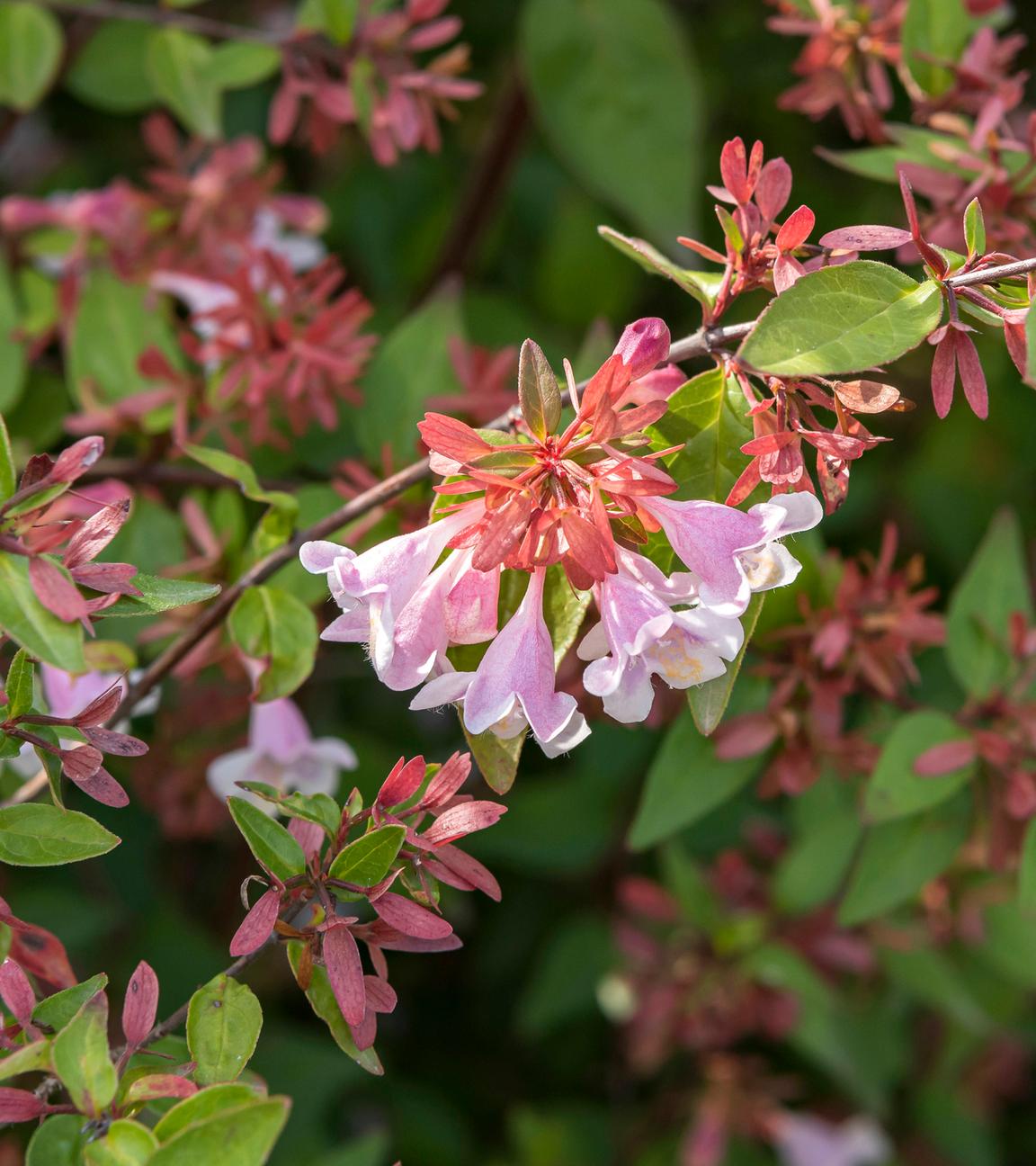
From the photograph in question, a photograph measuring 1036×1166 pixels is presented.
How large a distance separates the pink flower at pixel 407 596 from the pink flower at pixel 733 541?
0.09m

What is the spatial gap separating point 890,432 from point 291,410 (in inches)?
39.2

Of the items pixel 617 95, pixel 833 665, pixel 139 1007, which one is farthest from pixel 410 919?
pixel 617 95

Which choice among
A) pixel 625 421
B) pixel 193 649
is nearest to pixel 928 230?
pixel 625 421

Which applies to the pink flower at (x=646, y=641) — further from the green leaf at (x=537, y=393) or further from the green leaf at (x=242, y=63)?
the green leaf at (x=242, y=63)

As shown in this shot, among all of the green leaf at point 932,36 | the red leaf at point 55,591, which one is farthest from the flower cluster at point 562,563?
the green leaf at point 932,36

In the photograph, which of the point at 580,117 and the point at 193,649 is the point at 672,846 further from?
the point at 580,117

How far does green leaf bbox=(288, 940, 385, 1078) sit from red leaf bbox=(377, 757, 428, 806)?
0.08 meters

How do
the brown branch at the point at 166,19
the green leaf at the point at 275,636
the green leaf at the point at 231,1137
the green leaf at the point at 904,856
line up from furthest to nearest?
the brown branch at the point at 166,19, the green leaf at the point at 904,856, the green leaf at the point at 275,636, the green leaf at the point at 231,1137

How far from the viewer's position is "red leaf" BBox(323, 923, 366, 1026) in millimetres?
562

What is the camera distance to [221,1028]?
579 mm

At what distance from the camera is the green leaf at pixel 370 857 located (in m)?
0.57

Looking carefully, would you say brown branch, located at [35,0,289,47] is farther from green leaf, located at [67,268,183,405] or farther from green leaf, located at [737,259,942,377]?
green leaf, located at [737,259,942,377]

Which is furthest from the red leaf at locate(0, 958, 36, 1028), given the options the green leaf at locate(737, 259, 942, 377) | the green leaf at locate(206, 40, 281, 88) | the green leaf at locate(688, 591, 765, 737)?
the green leaf at locate(206, 40, 281, 88)

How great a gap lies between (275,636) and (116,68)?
2.66ft
